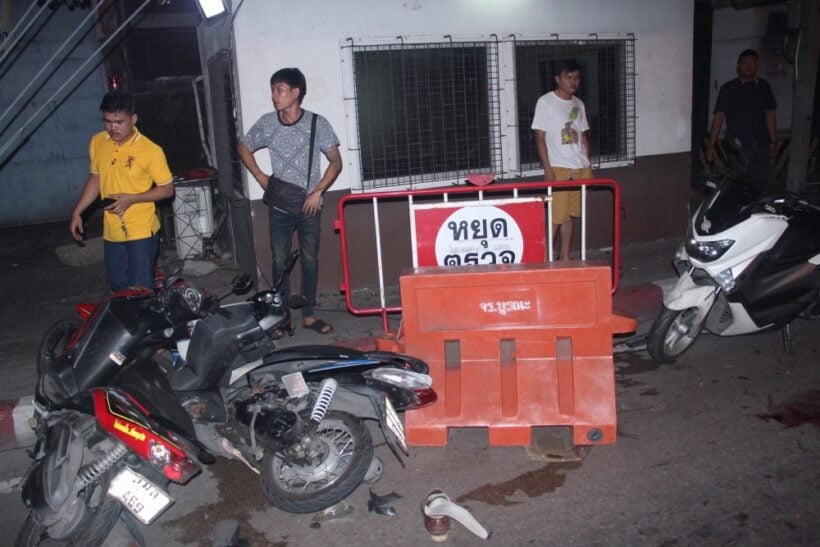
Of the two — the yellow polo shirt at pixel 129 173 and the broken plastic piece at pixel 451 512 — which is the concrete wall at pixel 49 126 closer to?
the yellow polo shirt at pixel 129 173

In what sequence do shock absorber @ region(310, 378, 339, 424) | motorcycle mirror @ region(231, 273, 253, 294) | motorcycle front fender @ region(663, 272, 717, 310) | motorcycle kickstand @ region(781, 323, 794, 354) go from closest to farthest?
shock absorber @ region(310, 378, 339, 424), motorcycle mirror @ region(231, 273, 253, 294), motorcycle front fender @ region(663, 272, 717, 310), motorcycle kickstand @ region(781, 323, 794, 354)

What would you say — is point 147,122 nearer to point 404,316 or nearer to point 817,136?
point 404,316

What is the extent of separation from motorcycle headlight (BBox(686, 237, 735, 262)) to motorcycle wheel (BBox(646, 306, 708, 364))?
1.33 feet

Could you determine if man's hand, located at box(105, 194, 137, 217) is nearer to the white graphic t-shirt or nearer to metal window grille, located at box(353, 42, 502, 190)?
metal window grille, located at box(353, 42, 502, 190)

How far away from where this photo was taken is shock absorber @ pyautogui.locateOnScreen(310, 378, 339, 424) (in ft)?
12.2

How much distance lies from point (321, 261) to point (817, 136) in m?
12.5

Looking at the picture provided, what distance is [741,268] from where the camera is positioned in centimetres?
540

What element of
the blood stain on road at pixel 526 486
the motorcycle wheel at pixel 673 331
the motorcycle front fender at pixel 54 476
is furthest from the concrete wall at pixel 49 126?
the blood stain on road at pixel 526 486

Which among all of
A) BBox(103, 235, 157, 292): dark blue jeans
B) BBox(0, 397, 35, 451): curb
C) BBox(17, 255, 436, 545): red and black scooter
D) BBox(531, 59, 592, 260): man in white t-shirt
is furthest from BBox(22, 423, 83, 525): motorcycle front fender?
BBox(531, 59, 592, 260): man in white t-shirt

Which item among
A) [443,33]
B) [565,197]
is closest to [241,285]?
[565,197]

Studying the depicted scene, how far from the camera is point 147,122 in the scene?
12.1 metres

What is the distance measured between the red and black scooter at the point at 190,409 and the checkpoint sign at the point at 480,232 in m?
1.88

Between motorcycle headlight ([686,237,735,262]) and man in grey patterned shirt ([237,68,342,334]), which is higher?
man in grey patterned shirt ([237,68,342,334])

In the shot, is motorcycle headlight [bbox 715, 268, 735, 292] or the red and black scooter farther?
motorcycle headlight [bbox 715, 268, 735, 292]
